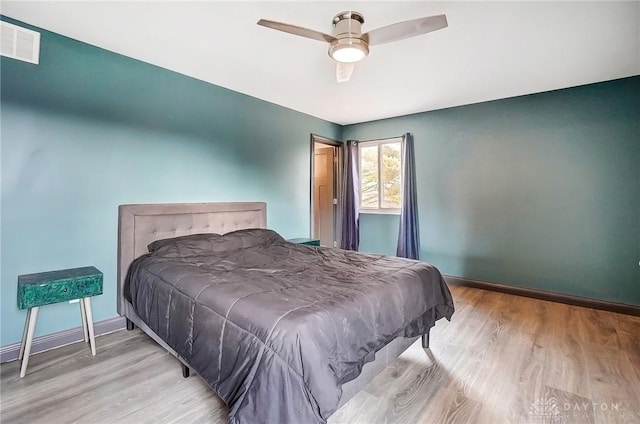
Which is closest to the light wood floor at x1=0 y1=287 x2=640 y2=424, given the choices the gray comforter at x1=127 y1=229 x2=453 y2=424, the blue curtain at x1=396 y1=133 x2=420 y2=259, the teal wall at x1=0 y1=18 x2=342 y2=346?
the gray comforter at x1=127 y1=229 x2=453 y2=424

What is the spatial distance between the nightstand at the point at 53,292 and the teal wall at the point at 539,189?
162 inches

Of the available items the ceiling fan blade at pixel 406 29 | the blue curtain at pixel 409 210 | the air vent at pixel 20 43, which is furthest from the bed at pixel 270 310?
the blue curtain at pixel 409 210

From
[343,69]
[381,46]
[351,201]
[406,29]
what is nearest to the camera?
[406,29]

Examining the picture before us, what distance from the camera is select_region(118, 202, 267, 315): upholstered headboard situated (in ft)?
9.01

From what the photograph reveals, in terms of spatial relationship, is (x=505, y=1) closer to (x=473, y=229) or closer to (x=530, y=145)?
(x=530, y=145)

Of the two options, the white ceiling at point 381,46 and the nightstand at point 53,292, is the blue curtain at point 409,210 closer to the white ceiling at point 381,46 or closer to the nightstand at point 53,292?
the white ceiling at point 381,46

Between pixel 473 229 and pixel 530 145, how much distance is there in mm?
1264

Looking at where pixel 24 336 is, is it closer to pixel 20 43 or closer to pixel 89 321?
pixel 89 321

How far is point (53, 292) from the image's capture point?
2.15m

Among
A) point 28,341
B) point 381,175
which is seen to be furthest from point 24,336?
point 381,175

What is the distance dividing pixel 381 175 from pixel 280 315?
4111 millimetres

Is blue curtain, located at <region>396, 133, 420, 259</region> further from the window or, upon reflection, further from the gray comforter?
the gray comforter

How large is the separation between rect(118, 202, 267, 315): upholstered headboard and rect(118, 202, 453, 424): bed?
0.01 metres

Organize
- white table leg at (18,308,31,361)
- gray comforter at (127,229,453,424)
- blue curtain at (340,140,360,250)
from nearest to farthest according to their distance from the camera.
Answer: gray comforter at (127,229,453,424) < white table leg at (18,308,31,361) < blue curtain at (340,140,360,250)
